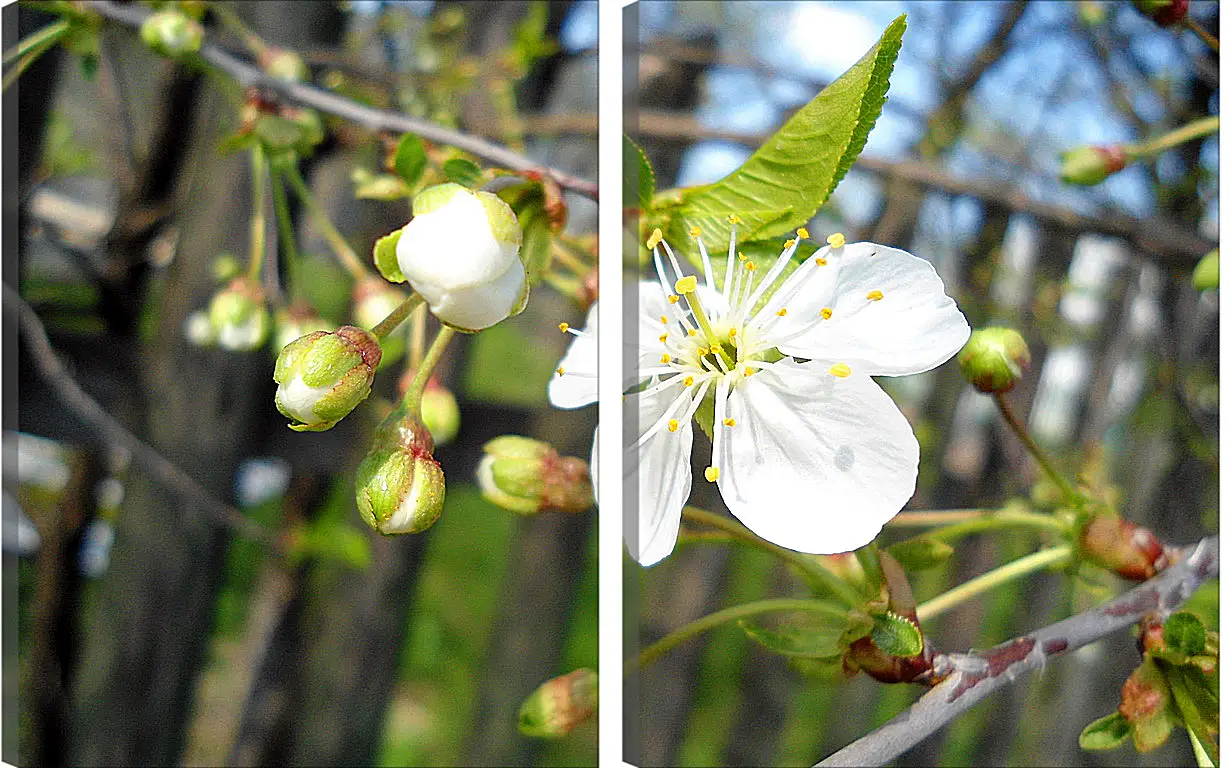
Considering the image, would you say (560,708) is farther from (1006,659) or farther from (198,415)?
(198,415)

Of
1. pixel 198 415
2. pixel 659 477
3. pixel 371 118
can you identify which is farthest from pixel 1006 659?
pixel 198 415

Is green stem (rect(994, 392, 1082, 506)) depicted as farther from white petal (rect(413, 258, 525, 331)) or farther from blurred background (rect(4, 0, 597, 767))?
blurred background (rect(4, 0, 597, 767))

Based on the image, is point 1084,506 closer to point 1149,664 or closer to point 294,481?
point 1149,664

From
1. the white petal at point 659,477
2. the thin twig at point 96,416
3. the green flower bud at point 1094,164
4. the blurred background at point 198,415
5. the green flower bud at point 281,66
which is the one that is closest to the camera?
the white petal at point 659,477

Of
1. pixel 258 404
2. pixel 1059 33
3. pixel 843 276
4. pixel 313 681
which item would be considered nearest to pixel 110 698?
pixel 313 681

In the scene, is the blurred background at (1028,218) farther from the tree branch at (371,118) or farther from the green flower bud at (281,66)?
the green flower bud at (281,66)

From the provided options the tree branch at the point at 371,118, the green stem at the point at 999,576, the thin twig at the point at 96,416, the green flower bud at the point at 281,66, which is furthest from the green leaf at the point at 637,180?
the thin twig at the point at 96,416
